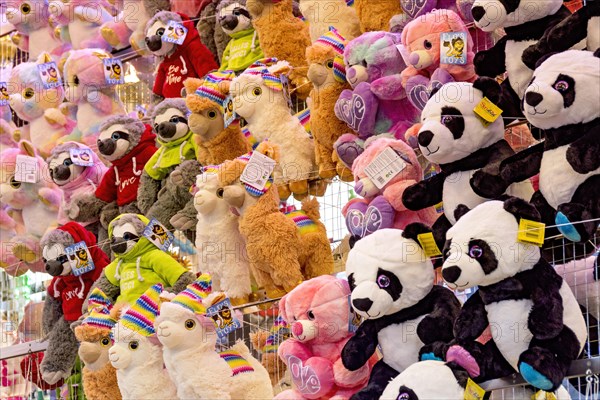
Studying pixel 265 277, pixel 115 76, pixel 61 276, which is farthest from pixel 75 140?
pixel 265 277

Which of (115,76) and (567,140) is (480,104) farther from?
(115,76)

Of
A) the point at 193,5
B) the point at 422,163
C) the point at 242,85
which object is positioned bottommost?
the point at 422,163

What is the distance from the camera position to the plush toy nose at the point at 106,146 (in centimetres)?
450

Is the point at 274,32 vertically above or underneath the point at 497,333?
above

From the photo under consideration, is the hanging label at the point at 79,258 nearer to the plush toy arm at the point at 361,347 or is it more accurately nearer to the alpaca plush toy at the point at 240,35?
the alpaca plush toy at the point at 240,35

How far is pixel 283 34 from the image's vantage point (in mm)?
4277

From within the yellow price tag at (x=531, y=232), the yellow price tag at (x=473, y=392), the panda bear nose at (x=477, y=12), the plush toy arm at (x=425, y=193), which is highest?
the panda bear nose at (x=477, y=12)

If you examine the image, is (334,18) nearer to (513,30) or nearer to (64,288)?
(513,30)

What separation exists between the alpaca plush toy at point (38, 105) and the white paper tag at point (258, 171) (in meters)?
1.46

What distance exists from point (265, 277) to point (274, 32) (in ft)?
2.81

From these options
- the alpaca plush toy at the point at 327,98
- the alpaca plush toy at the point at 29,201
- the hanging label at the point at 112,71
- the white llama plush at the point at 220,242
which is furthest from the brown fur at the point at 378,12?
the alpaca plush toy at the point at 29,201

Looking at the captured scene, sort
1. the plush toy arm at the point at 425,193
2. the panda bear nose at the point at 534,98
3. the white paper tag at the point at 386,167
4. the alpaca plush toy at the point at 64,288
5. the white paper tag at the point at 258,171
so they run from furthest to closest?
the alpaca plush toy at the point at 64,288, the white paper tag at the point at 258,171, the white paper tag at the point at 386,167, the plush toy arm at the point at 425,193, the panda bear nose at the point at 534,98

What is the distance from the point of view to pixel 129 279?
166 inches

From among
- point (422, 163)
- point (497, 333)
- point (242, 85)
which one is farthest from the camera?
point (242, 85)
